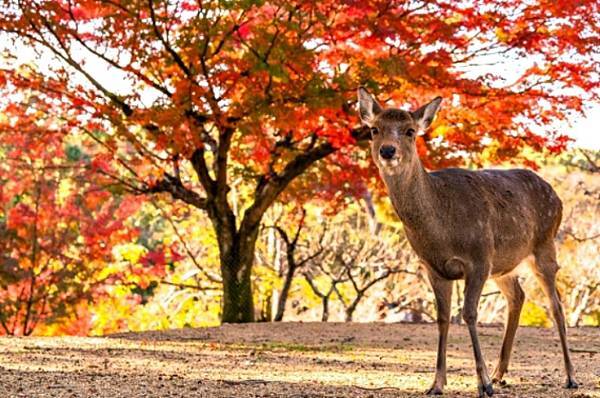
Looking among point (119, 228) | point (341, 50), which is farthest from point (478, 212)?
point (119, 228)

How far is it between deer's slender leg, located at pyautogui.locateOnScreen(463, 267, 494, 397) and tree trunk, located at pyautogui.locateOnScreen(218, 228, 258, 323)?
7599 millimetres

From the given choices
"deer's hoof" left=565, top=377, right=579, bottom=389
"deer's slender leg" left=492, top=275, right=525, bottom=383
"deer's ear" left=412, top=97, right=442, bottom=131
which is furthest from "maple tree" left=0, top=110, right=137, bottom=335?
"deer's hoof" left=565, top=377, right=579, bottom=389

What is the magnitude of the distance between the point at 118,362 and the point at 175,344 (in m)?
2.10

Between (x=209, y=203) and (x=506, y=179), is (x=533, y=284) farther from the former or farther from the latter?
(x=506, y=179)

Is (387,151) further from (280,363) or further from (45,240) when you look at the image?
(45,240)

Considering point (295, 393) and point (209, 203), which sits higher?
point (209, 203)

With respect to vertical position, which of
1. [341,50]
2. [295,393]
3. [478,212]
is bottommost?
[295,393]

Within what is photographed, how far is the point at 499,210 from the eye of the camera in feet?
23.0

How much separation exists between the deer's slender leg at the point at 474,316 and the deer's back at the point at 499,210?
0.25 meters

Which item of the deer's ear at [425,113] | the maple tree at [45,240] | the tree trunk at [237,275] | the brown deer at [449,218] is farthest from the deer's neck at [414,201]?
the maple tree at [45,240]

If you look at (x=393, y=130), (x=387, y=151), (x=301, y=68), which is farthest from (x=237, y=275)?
(x=387, y=151)

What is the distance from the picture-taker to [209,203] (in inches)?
539

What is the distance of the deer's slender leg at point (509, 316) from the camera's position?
742 centimetres

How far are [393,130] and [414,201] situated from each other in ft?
2.00
